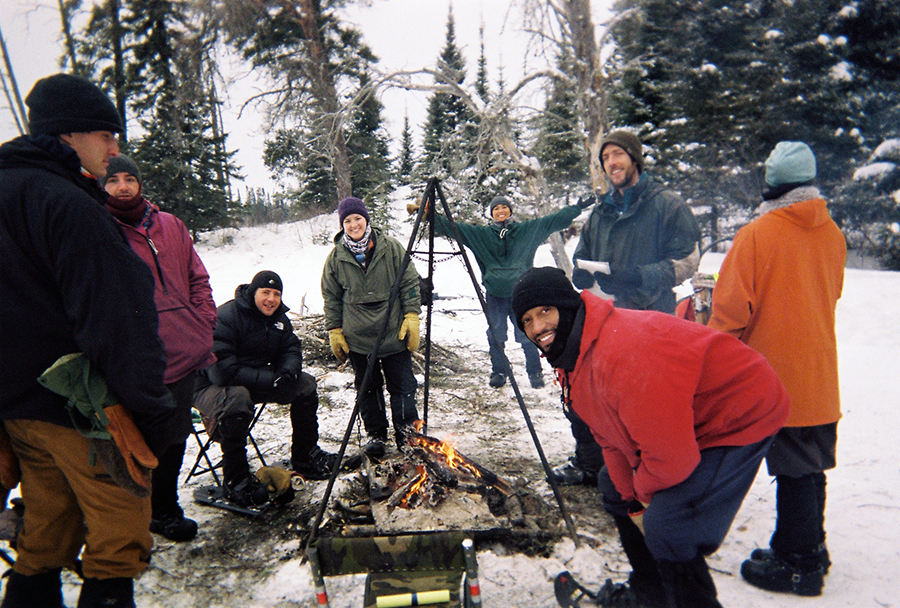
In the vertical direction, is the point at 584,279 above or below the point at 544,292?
below

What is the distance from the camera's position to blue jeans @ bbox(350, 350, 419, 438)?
13.2 feet

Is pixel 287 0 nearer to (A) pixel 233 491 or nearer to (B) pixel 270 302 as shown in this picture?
(B) pixel 270 302

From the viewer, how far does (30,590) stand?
186 centimetres

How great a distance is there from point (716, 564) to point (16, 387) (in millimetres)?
3331

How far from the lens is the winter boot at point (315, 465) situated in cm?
371

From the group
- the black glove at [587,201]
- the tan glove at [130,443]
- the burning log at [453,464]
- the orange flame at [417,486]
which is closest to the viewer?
the tan glove at [130,443]

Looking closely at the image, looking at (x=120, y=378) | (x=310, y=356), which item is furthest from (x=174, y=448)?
(x=310, y=356)

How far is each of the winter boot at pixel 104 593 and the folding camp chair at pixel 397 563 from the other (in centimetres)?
70

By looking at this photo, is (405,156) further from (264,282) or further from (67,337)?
(67,337)

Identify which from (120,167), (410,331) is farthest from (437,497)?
(120,167)

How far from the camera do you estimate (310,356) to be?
6.78 metres

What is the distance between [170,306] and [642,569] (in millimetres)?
2927

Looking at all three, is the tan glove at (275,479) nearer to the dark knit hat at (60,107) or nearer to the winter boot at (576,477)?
the winter boot at (576,477)

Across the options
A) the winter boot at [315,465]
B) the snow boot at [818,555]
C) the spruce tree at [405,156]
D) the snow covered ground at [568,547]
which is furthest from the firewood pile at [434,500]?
the spruce tree at [405,156]
